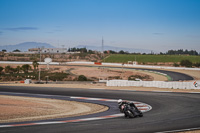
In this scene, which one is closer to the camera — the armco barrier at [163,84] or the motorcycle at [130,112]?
the motorcycle at [130,112]

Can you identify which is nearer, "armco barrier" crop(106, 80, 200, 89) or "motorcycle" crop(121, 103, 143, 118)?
"motorcycle" crop(121, 103, 143, 118)

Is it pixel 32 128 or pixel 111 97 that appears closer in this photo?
pixel 32 128

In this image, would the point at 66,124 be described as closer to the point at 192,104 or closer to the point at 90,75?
the point at 192,104

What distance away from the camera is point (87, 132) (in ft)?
44.4

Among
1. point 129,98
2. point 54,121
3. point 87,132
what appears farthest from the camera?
point 129,98

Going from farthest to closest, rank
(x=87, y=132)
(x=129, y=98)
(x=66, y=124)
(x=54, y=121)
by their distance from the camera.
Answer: (x=129, y=98), (x=54, y=121), (x=66, y=124), (x=87, y=132)

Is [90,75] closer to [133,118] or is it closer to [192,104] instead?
[192,104]

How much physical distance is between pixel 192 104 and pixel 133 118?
8.53 metres

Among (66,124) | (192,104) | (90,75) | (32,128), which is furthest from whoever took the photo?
(90,75)

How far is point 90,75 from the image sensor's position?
2987 inches

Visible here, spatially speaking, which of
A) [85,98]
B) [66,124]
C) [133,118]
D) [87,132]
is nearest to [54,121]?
[66,124]

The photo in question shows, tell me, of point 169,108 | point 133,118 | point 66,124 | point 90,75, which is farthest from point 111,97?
point 90,75

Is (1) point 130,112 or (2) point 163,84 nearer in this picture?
(1) point 130,112

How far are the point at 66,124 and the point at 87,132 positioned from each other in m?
2.43
